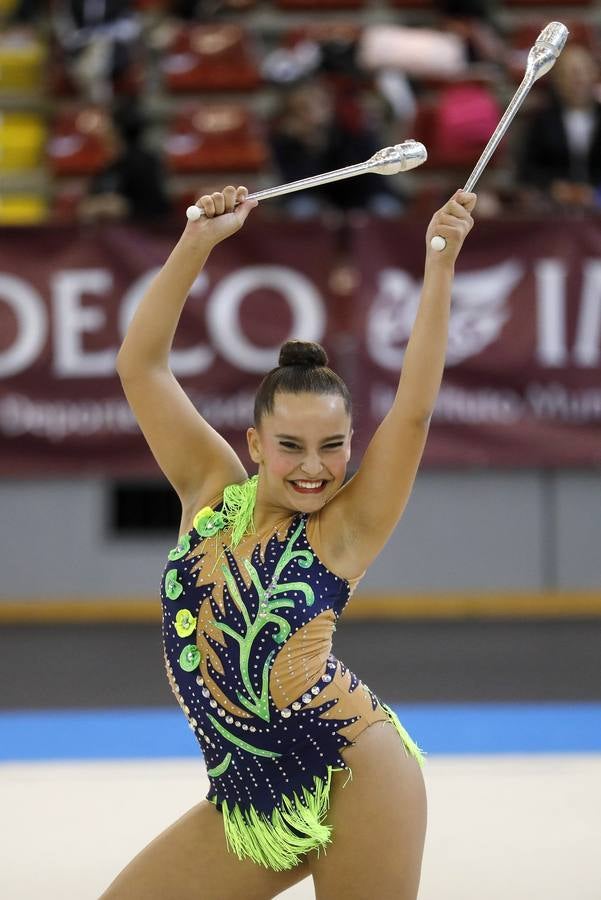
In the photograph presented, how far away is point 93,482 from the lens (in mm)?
6730

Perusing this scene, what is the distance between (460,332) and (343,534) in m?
4.31

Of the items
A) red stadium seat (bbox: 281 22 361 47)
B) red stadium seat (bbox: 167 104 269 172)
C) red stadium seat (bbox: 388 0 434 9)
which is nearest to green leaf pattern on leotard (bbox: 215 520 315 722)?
red stadium seat (bbox: 167 104 269 172)

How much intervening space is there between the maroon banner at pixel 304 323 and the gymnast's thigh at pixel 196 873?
13.6 feet

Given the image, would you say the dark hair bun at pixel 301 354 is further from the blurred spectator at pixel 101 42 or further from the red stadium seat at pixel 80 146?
the blurred spectator at pixel 101 42

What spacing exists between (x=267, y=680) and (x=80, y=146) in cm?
591

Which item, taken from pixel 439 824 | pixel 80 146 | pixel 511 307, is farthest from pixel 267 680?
pixel 80 146

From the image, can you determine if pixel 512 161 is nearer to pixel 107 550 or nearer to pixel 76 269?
pixel 76 269

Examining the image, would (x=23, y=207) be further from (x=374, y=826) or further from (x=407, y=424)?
(x=374, y=826)

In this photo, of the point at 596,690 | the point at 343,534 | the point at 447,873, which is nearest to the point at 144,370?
the point at 343,534

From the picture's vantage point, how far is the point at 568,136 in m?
7.02

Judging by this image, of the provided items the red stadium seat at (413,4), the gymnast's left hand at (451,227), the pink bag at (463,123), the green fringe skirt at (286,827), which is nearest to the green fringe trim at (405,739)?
the green fringe skirt at (286,827)

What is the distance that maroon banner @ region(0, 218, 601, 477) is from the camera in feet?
21.4

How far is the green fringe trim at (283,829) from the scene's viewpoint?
2279 millimetres

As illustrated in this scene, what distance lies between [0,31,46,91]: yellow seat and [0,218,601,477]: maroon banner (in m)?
2.04
